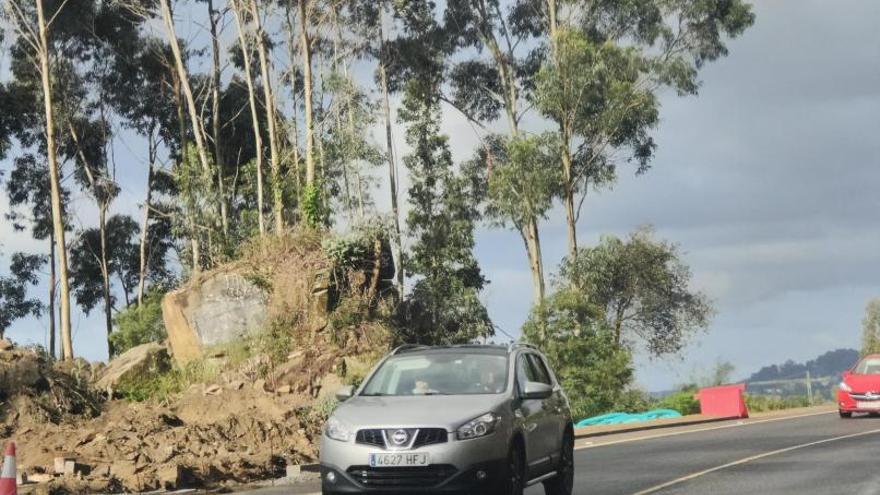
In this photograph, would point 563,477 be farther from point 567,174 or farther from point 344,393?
point 567,174

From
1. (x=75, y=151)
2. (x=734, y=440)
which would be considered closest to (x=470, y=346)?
(x=734, y=440)

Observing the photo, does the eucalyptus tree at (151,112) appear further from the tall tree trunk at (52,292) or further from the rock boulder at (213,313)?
the rock boulder at (213,313)

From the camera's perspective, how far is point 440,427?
418 inches

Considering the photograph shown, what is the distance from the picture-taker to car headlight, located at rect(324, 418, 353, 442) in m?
10.8

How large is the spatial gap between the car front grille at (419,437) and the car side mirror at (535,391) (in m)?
1.29

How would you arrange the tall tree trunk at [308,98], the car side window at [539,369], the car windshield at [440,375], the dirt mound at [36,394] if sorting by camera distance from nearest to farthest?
1. the car windshield at [440,375]
2. the car side window at [539,369]
3. the dirt mound at [36,394]
4. the tall tree trunk at [308,98]

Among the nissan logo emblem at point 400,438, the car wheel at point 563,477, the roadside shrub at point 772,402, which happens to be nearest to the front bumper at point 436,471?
the nissan logo emblem at point 400,438

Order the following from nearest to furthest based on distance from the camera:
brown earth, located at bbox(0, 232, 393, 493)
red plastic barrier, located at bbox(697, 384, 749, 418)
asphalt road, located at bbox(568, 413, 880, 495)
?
1. asphalt road, located at bbox(568, 413, 880, 495)
2. brown earth, located at bbox(0, 232, 393, 493)
3. red plastic barrier, located at bbox(697, 384, 749, 418)

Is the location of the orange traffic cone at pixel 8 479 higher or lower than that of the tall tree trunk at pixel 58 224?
lower

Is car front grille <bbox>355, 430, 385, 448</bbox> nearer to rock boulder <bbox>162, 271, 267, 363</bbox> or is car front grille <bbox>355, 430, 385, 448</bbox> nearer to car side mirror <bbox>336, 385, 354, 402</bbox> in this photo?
car side mirror <bbox>336, 385, 354, 402</bbox>

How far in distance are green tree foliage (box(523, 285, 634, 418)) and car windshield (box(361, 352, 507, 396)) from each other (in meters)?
27.5

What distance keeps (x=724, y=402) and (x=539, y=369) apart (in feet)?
80.1

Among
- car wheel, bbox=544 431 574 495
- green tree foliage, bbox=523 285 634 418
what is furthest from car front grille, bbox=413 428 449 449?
green tree foliage, bbox=523 285 634 418

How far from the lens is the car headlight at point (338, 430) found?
1084cm
